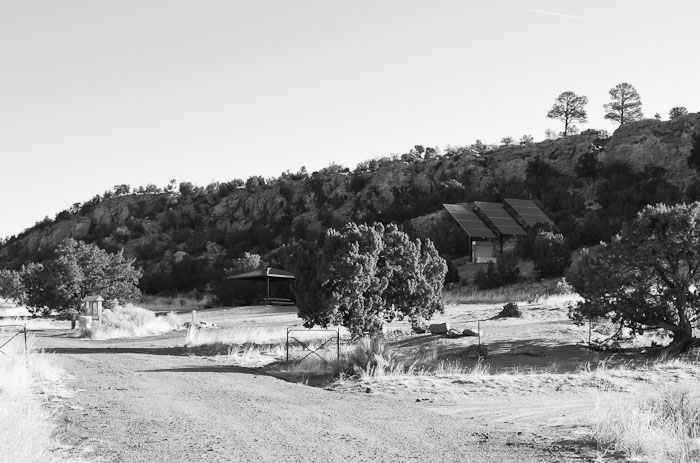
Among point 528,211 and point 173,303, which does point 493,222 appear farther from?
point 173,303

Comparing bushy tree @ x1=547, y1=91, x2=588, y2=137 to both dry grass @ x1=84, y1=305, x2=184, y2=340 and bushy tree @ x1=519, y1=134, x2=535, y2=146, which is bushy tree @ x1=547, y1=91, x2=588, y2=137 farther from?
dry grass @ x1=84, y1=305, x2=184, y2=340

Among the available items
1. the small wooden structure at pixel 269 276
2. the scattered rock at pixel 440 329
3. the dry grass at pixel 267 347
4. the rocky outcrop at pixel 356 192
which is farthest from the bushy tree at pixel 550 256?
the scattered rock at pixel 440 329

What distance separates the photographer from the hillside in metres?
60.4

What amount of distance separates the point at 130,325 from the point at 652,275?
23447 mm

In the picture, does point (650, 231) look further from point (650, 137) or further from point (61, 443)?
point (650, 137)

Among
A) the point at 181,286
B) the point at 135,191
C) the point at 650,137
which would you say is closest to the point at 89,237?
the point at 135,191

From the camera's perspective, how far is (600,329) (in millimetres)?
23328

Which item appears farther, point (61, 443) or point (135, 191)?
point (135, 191)

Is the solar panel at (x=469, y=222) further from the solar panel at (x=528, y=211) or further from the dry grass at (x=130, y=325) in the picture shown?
the dry grass at (x=130, y=325)

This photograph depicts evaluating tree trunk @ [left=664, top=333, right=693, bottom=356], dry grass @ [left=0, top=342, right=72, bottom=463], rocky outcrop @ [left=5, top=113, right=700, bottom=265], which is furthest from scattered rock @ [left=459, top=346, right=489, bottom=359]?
rocky outcrop @ [left=5, top=113, right=700, bottom=265]

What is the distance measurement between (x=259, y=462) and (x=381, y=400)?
5434 millimetres

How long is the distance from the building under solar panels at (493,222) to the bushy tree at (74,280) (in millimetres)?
25287

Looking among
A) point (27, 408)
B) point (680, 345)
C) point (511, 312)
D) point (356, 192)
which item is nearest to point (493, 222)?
point (356, 192)

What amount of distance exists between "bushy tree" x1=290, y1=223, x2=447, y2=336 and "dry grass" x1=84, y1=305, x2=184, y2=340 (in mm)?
12776
